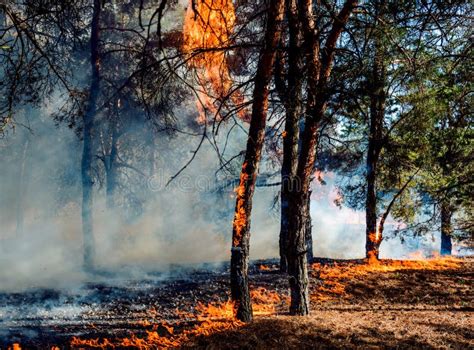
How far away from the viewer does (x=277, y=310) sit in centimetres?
824

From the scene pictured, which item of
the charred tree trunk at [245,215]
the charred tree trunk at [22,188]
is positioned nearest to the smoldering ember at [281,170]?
the charred tree trunk at [245,215]

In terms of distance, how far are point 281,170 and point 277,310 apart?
4.27 metres

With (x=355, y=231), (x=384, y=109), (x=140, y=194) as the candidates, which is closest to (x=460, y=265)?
(x=384, y=109)

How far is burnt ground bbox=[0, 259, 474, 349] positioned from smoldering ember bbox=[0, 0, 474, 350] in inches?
1.8

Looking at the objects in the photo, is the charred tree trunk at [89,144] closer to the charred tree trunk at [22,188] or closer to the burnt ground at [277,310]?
the burnt ground at [277,310]

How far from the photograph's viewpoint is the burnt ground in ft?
18.5

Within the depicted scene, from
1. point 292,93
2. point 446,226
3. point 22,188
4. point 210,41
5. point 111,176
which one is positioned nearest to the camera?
point 292,93

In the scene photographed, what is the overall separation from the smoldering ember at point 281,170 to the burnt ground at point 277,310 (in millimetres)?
46

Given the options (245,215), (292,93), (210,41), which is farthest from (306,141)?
(210,41)

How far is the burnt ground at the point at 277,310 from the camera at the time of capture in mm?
5641

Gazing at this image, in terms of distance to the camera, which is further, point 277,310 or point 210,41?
point 210,41

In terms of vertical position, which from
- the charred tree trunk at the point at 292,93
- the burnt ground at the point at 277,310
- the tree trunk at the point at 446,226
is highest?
the charred tree trunk at the point at 292,93

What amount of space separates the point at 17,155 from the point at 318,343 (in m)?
31.4

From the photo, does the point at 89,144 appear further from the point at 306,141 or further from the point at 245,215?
the point at 306,141
